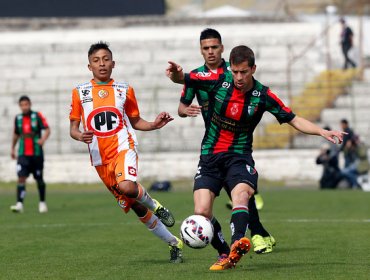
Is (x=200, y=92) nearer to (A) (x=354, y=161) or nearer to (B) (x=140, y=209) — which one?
(B) (x=140, y=209)

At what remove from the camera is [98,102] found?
11008mm

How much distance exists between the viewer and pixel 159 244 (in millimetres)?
13047

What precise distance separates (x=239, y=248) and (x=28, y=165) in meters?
12.1

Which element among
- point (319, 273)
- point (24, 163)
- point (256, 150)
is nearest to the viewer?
point (319, 273)

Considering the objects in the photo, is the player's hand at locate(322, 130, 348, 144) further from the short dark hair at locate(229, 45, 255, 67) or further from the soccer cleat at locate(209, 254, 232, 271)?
the soccer cleat at locate(209, 254, 232, 271)

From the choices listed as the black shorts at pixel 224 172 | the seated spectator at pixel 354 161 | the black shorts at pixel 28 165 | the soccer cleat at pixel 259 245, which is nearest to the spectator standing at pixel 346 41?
the seated spectator at pixel 354 161

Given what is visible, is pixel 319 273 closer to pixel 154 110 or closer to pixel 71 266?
pixel 71 266

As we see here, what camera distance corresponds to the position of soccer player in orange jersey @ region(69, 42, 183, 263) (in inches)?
429

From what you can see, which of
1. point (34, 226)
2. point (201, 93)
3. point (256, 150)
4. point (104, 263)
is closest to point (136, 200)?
point (104, 263)

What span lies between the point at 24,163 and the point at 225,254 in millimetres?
10835

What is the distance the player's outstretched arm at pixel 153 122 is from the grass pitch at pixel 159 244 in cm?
141

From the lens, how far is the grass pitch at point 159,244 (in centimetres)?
986

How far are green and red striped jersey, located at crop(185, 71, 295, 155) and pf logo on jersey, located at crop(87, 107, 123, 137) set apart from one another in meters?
1.06

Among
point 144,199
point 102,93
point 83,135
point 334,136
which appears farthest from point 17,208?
point 334,136
